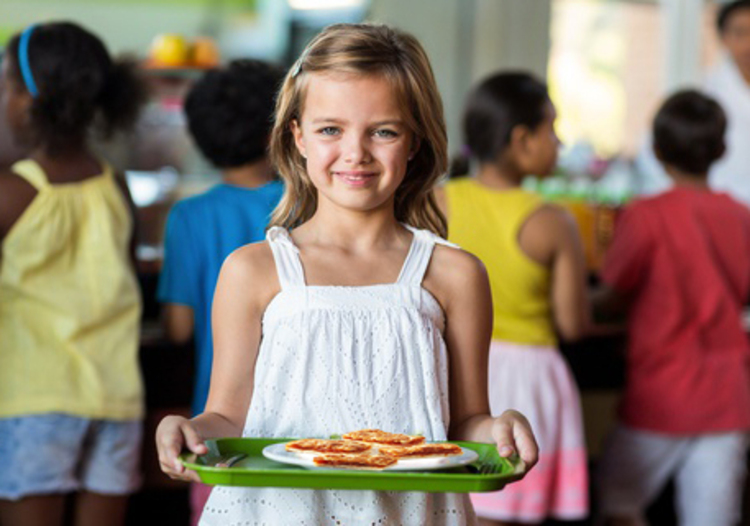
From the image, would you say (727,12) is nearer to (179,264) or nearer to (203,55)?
(203,55)

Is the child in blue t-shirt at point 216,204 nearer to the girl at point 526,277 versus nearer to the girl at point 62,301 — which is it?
the girl at point 62,301

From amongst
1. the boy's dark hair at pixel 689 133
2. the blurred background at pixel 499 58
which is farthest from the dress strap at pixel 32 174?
the boy's dark hair at pixel 689 133

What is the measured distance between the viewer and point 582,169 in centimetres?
483

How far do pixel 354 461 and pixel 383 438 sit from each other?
0.29ft

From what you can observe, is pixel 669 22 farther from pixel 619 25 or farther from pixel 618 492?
pixel 618 492

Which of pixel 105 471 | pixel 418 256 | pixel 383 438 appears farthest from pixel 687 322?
pixel 383 438

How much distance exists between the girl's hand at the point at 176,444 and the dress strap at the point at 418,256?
0.35 meters

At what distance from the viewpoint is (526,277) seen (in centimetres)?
271

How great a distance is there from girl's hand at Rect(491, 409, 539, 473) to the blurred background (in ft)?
7.51

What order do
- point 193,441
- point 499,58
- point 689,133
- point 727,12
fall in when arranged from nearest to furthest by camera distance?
1. point 193,441
2. point 689,133
3. point 727,12
4. point 499,58

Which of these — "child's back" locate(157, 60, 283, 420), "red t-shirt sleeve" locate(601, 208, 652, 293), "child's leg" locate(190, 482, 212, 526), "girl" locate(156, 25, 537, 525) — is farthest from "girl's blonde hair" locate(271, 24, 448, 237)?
"red t-shirt sleeve" locate(601, 208, 652, 293)

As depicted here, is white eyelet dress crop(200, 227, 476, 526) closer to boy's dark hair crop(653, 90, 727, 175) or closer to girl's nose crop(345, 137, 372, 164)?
girl's nose crop(345, 137, 372, 164)

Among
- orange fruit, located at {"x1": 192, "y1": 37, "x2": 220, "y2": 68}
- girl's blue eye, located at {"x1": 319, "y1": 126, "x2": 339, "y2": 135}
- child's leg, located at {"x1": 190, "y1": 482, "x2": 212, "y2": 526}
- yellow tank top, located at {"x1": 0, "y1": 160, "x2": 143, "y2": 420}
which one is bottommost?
child's leg, located at {"x1": 190, "y1": 482, "x2": 212, "y2": 526}

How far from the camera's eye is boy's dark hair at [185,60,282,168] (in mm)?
2387
